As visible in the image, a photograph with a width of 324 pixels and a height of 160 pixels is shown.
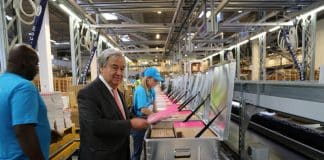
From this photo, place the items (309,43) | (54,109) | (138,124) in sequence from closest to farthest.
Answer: (138,124), (54,109), (309,43)

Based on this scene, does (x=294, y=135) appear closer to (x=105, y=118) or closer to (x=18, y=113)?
(x=105, y=118)

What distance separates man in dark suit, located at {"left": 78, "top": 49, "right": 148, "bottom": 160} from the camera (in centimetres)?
134

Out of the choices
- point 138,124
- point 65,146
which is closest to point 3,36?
point 65,146

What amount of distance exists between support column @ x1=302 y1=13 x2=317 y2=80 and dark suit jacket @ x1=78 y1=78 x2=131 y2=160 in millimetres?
5811

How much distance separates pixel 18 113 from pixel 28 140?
0.15m

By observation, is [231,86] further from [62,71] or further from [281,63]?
[62,71]

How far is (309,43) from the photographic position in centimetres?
590

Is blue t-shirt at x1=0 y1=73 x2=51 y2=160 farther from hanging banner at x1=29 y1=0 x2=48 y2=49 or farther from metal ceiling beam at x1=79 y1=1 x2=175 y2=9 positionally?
metal ceiling beam at x1=79 y1=1 x2=175 y2=9

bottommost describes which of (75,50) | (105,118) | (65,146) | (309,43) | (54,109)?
(65,146)

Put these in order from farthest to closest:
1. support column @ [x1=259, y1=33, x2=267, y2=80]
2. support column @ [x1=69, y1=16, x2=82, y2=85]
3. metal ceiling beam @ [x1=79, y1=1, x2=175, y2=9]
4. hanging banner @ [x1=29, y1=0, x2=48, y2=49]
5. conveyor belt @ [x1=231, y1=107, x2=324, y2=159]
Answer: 1. support column @ [x1=259, y1=33, x2=267, y2=80]
2. support column @ [x1=69, y1=16, x2=82, y2=85]
3. metal ceiling beam @ [x1=79, y1=1, x2=175, y2=9]
4. hanging banner @ [x1=29, y1=0, x2=48, y2=49]
5. conveyor belt @ [x1=231, y1=107, x2=324, y2=159]

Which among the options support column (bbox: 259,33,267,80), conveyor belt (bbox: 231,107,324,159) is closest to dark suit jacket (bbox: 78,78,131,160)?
conveyor belt (bbox: 231,107,324,159)

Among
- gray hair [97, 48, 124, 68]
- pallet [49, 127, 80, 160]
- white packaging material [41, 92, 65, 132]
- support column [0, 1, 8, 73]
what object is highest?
support column [0, 1, 8, 73]

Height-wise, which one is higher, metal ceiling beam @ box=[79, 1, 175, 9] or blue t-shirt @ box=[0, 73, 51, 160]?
metal ceiling beam @ box=[79, 1, 175, 9]

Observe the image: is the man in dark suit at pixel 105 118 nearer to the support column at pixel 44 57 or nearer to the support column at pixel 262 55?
the support column at pixel 44 57
